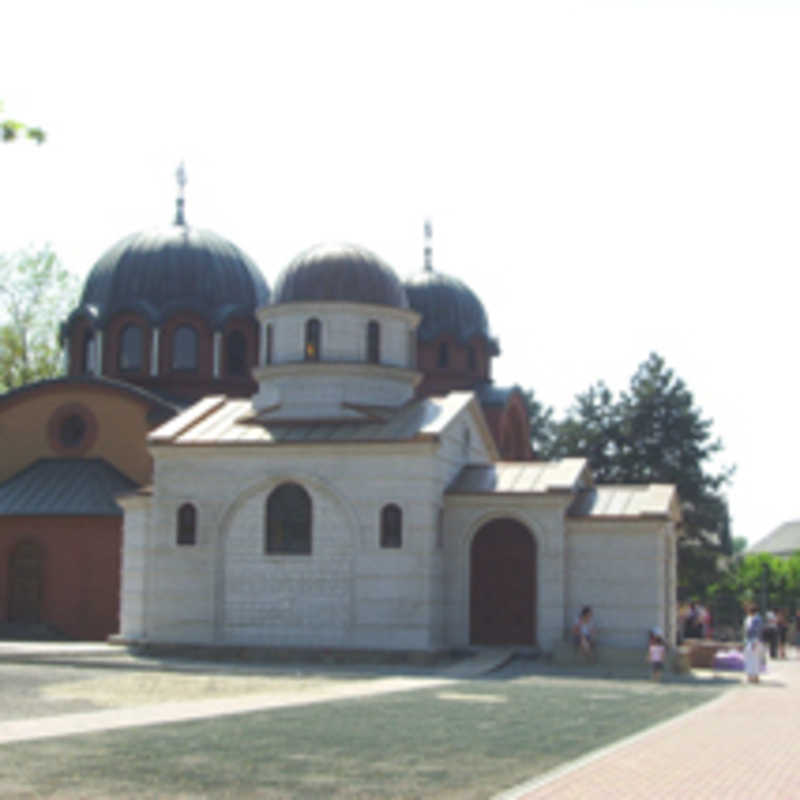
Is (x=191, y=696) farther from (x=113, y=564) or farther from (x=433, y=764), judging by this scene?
(x=113, y=564)

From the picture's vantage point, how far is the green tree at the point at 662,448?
1956 inches

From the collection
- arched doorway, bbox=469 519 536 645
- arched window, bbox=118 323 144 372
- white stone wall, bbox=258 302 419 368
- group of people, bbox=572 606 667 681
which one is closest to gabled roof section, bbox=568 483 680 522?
arched doorway, bbox=469 519 536 645

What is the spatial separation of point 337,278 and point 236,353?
31.7 feet

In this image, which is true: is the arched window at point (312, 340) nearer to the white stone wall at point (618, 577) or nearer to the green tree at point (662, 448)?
the white stone wall at point (618, 577)

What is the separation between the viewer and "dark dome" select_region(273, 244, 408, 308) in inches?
1209

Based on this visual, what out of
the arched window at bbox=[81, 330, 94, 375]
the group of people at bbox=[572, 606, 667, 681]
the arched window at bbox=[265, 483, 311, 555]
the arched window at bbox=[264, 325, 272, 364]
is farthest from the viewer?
the arched window at bbox=[81, 330, 94, 375]

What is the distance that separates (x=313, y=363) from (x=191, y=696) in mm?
12315

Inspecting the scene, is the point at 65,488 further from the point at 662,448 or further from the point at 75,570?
the point at 662,448

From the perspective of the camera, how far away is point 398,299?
31578mm

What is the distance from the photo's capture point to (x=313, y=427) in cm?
2942

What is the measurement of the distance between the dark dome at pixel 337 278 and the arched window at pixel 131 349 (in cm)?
911

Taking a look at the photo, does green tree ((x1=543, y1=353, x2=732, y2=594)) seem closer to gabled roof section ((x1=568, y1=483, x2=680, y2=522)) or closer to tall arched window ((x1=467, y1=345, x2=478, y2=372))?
tall arched window ((x1=467, y1=345, x2=478, y2=372))

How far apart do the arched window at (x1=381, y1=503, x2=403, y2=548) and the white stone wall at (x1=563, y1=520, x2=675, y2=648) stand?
3593 millimetres

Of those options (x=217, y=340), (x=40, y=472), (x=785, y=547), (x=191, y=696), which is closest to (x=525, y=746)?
(x=191, y=696)
